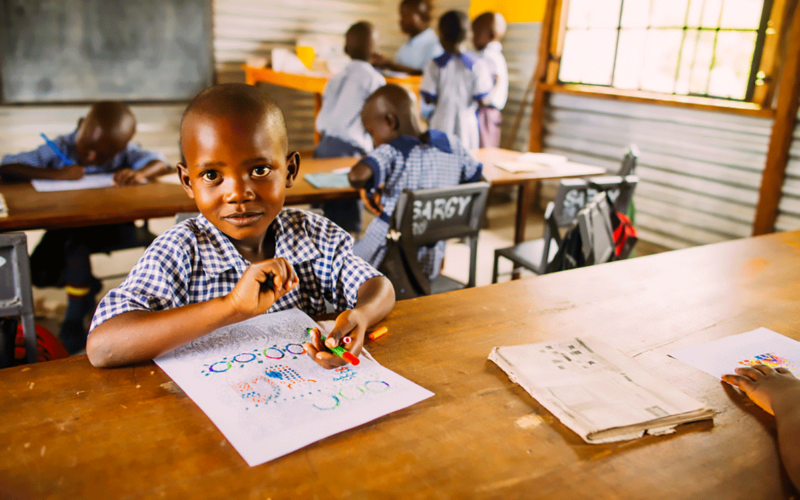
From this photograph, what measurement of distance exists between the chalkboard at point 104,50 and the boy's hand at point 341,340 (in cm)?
466

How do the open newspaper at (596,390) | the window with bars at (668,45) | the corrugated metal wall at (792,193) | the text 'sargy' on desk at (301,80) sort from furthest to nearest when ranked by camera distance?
the text 'sargy' on desk at (301,80) → the window with bars at (668,45) → the corrugated metal wall at (792,193) → the open newspaper at (596,390)

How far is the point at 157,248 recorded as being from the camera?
1.03 metres

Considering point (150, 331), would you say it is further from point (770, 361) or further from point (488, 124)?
point (488, 124)

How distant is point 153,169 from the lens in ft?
8.28

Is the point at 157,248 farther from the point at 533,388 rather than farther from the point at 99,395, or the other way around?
the point at 533,388

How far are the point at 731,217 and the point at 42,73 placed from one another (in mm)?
5243

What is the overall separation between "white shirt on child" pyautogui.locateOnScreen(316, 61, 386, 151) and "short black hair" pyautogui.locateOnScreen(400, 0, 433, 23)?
176cm

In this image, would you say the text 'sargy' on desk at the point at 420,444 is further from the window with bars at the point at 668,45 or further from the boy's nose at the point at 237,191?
the window with bars at the point at 668,45

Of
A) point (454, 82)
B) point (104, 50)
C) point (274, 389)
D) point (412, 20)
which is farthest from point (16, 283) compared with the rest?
point (412, 20)

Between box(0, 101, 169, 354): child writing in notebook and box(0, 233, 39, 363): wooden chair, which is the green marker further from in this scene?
box(0, 101, 169, 354): child writing in notebook

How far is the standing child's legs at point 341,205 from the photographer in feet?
10.8

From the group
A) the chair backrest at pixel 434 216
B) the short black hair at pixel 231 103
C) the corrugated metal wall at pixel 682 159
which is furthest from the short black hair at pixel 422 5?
the short black hair at pixel 231 103

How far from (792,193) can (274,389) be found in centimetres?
405

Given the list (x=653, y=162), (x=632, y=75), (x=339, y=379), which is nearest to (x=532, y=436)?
(x=339, y=379)
